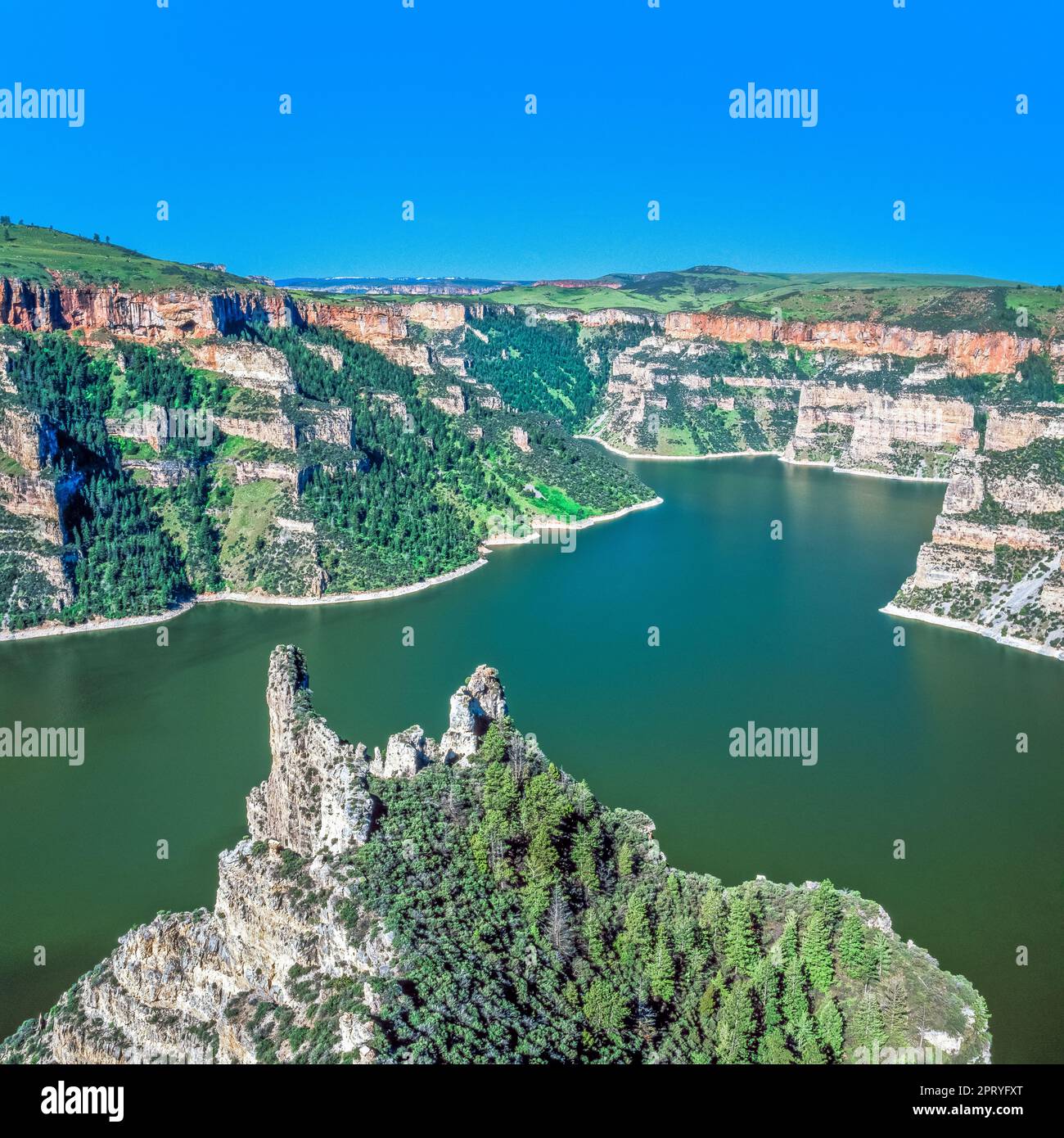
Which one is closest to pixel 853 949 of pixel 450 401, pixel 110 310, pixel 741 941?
pixel 741 941

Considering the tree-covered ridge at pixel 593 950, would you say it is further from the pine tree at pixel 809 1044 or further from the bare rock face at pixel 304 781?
the bare rock face at pixel 304 781

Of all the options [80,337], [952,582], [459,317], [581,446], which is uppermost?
[459,317]

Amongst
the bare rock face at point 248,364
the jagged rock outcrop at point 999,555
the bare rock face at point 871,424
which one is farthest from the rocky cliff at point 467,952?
the bare rock face at point 871,424

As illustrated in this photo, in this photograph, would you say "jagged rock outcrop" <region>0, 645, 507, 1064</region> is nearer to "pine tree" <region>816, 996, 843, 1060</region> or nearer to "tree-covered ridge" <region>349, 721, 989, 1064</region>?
"tree-covered ridge" <region>349, 721, 989, 1064</region>

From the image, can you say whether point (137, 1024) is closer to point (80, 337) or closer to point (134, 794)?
point (134, 794)

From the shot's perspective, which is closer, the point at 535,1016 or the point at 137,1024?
the point at 535,1016
